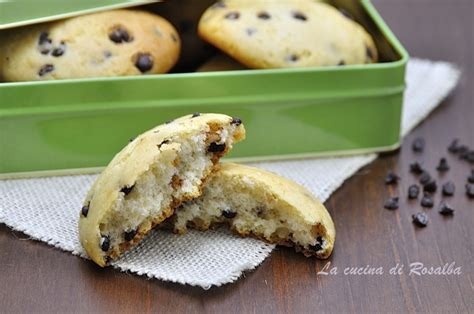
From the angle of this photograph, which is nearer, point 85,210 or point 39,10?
point 85,210

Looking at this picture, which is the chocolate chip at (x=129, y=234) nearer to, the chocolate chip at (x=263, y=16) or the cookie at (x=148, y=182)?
the cookie at (x=148, y=182)

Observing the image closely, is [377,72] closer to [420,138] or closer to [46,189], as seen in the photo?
[420,138]

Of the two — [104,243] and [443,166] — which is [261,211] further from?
[443,166]

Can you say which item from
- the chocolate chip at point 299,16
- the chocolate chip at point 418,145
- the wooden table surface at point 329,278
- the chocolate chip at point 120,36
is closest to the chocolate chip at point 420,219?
the wooden table surface at point 329,278

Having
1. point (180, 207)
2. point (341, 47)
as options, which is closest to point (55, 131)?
point (180, 207)

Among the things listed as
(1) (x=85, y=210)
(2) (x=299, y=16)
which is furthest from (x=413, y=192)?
(1) (x=85, y=210)
